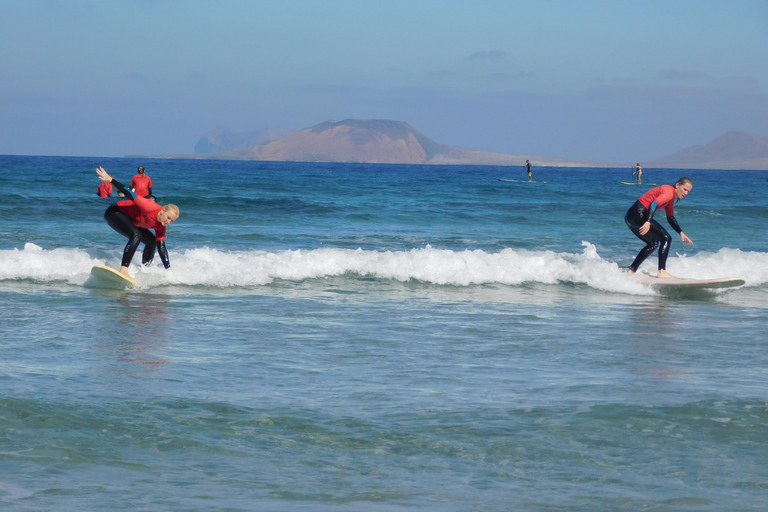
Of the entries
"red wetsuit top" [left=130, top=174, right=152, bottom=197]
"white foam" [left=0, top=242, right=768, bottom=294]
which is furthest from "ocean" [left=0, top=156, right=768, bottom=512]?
"red wetsuit top" [left=130, top=174, right=152, bottom=197]

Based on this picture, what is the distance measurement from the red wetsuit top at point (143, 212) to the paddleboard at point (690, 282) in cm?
746

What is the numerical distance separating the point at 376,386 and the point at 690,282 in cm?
773

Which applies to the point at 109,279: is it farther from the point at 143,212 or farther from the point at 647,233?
the point at 647,233

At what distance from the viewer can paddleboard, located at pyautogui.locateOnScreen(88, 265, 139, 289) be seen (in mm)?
11836

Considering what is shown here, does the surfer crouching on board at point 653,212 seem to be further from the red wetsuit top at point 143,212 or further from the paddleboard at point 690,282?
the red wetsuit top at point 143,212

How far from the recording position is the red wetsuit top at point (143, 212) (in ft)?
37.3

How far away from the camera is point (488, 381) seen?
6805mm

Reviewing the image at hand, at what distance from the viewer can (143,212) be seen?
11.5 metres

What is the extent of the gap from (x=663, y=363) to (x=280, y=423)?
3.83m

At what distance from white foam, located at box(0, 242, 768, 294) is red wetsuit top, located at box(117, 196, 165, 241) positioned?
1028 mm

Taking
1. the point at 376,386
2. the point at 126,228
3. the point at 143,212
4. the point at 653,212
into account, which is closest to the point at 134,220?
the point at 126,228

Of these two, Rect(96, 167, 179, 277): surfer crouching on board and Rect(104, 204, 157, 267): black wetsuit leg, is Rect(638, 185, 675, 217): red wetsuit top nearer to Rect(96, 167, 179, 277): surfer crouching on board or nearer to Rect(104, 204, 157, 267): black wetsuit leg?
Rect(96, 167, 179, 277): surfer crouching on board

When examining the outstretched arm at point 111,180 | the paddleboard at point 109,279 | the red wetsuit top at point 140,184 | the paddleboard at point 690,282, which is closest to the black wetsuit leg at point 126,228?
the paddleboard at point 109,279

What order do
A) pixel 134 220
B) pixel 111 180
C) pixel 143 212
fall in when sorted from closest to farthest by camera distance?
1. pixel 111 180
2. pixel 143 212
3. pixel 134 220
